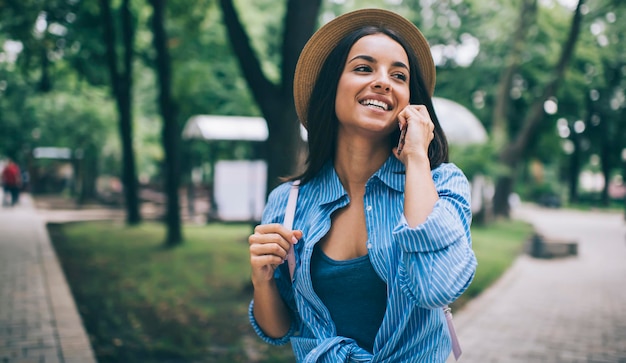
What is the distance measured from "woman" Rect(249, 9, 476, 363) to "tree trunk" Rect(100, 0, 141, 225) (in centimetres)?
1169

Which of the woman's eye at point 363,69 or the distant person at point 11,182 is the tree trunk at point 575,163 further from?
the woman's eye at point 363,69

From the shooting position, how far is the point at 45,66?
12445 millimetres

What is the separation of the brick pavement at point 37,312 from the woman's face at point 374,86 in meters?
4.25

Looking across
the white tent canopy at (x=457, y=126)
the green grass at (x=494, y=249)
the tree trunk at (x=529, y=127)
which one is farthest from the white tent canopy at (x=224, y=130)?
the tree trunk at (x=529, y=127)

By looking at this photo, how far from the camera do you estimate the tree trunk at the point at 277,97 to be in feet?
21.8

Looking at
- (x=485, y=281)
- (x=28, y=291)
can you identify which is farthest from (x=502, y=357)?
(x=28, y=291)

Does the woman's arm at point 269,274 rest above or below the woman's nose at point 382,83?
below

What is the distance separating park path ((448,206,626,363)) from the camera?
6059 mm

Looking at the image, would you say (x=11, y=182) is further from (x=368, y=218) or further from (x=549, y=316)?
(x=368, y=218)

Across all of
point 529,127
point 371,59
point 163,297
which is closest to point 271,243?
point 371,59

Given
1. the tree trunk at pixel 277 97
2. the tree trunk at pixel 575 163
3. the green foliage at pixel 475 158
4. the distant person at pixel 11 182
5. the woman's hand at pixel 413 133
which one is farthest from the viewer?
the tree trunk at pixel 575 163

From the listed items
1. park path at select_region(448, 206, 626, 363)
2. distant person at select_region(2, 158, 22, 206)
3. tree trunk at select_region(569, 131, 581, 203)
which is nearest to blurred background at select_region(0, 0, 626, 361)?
distant person at select_region(2, 158, 22, 206)

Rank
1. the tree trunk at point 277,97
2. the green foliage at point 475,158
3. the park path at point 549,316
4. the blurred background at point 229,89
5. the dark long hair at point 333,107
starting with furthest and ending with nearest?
1. the green foliage at point 475,158
2. the blurred background at point 229,89
3. the tree trunk at point 277,97
4. the park path at point 549,316
5. the dark long hair at point 333,107

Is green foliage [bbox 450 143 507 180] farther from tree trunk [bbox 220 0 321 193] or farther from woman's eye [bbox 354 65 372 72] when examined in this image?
woman's eye [bbox 354 65 372 72]
